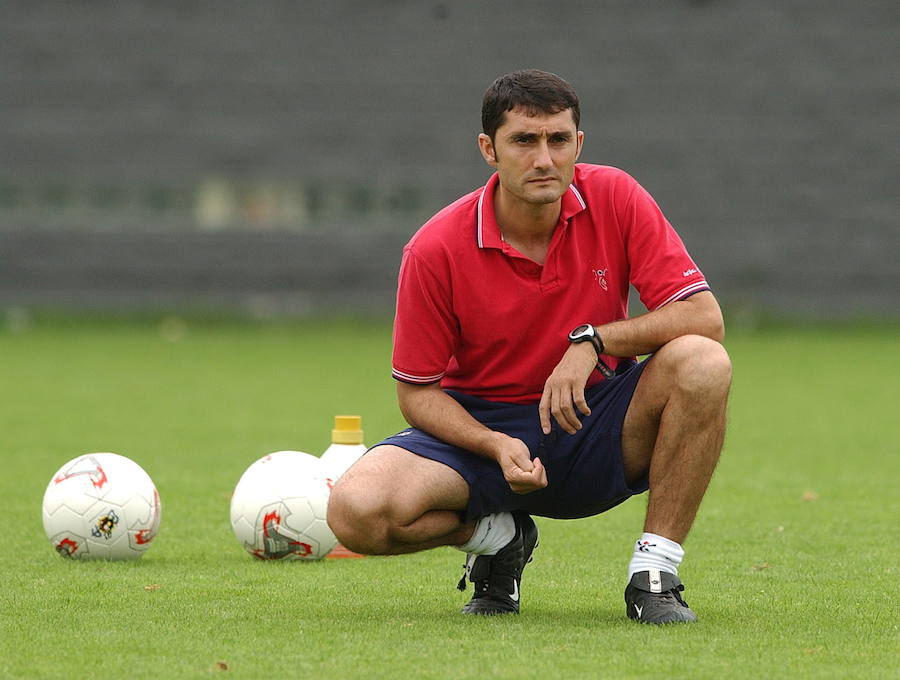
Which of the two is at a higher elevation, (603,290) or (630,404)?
(603,290)

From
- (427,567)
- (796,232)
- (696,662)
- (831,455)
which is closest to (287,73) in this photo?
(796,232)

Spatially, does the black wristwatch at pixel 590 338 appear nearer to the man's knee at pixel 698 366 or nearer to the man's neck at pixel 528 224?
the man's knee at pixel 698 366

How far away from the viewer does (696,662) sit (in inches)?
175

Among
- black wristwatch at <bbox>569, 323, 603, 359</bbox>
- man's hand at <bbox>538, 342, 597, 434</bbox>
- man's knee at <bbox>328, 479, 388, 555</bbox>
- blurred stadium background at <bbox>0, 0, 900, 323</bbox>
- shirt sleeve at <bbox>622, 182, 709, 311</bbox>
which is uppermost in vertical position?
shirt sleeve at <bbox>622, 182, 709, 311</bbox>

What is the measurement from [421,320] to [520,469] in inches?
24.9

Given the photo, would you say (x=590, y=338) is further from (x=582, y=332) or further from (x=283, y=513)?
(x=283, y=513)

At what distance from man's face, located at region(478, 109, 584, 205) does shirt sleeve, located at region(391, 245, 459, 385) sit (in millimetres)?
391

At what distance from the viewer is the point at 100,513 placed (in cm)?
625

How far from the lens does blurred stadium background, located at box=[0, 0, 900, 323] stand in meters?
25.2

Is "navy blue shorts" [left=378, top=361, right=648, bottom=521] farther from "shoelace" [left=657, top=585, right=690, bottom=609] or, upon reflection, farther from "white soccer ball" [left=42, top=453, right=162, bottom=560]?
"white soccer ball" [left=42, top=453, right=162, bottom=560]

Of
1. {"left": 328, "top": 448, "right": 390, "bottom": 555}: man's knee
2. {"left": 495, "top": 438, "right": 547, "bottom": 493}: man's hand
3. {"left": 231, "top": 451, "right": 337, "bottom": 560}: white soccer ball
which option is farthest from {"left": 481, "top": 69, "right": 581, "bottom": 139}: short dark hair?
{"left": 231, "top": 451, "right": 337, "bottom": 560}: white soccer ball

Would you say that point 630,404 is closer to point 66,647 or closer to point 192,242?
point 66,647

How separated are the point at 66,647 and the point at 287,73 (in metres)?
21.3

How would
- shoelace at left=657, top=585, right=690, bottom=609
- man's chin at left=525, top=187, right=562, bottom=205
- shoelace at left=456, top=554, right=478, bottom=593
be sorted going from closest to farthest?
1. shoelace at left=657, top=585, right=690, bottom=609
2. man's chin at left=525, top=187, right=562, bottom=205
3. shoelace at left=456, top=554, right=478, bottom=593
